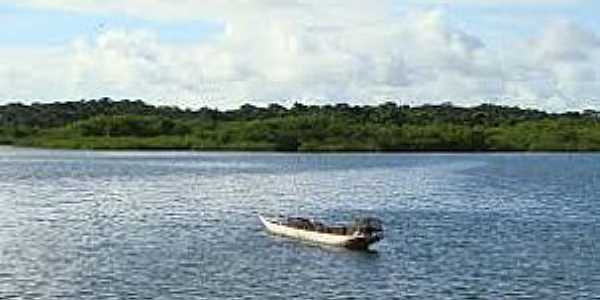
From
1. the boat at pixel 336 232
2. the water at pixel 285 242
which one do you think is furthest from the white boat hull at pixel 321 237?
the water at pixel 285 242

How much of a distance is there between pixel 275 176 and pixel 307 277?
86.0 m

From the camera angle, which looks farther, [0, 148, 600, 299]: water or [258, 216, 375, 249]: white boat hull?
[258, 216, 375, 249]: white boat hull

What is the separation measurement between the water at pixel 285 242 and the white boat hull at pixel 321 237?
1.00 meters

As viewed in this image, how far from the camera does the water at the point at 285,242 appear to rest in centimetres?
4556

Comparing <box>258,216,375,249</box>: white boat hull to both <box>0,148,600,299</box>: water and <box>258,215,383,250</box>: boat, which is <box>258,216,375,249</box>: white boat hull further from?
<box>0,148,600,299</box>: water

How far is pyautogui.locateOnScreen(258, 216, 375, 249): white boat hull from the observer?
→ 5859 cm

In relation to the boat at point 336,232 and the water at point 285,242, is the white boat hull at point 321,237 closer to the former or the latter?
the boat at point 336,232

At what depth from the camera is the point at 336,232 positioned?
199 ft

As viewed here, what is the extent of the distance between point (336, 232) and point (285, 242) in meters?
3.06

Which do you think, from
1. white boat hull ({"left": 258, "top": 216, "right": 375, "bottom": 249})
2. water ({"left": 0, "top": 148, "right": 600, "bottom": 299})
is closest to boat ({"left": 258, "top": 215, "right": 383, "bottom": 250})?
white boat hull ({"left": 258, "top": 216, "right": 375, "bottom": 249})

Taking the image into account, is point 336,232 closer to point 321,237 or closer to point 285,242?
point 321,237

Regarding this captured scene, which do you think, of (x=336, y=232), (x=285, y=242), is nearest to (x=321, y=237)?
(x=336, y=232)

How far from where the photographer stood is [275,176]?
441ft

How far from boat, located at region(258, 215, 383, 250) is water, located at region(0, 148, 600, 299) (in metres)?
0.99
